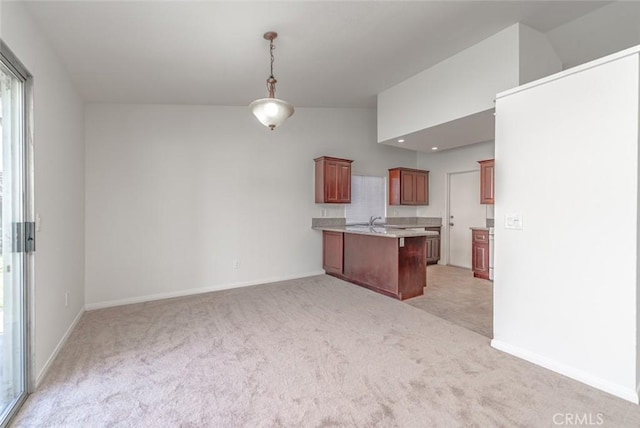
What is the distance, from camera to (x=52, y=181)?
2.45 metres

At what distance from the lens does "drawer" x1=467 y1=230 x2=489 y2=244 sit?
202 inches

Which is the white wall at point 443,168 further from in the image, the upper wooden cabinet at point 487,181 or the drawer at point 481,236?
the drawer at point 481,236

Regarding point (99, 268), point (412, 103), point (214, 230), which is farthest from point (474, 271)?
point (99, 268)

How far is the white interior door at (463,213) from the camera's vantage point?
597 cm

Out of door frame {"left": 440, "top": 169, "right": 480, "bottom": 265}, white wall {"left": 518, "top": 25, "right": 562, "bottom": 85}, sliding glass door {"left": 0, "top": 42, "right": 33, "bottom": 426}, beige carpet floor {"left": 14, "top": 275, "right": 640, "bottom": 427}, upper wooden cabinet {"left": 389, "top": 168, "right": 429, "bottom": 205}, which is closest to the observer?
beige carpet floor {"left": 14, "top": 275, "right": 640, "bottom": 427}

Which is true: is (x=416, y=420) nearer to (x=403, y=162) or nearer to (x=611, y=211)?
(x=611, y=211)

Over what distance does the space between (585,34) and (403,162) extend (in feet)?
12.5

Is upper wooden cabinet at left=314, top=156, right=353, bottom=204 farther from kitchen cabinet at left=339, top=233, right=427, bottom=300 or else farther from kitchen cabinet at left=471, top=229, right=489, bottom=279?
kitchen cabinet at left=471, top=229, right=489, bottom=279

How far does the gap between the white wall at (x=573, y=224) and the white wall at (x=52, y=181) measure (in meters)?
3.55

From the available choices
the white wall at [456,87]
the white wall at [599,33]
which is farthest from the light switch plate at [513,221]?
the white wall at [599,33]

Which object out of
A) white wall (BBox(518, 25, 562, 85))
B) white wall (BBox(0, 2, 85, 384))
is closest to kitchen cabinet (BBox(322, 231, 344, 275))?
white wall (BBox(518, 25, 562, 85))

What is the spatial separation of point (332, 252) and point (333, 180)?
49.8 inches

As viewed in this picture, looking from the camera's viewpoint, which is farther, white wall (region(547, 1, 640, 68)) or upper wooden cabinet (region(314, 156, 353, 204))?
upper wooden cabinet (region(314, 156, 353, 204))

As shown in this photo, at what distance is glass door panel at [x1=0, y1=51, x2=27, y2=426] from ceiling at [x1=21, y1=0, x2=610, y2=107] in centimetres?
65
